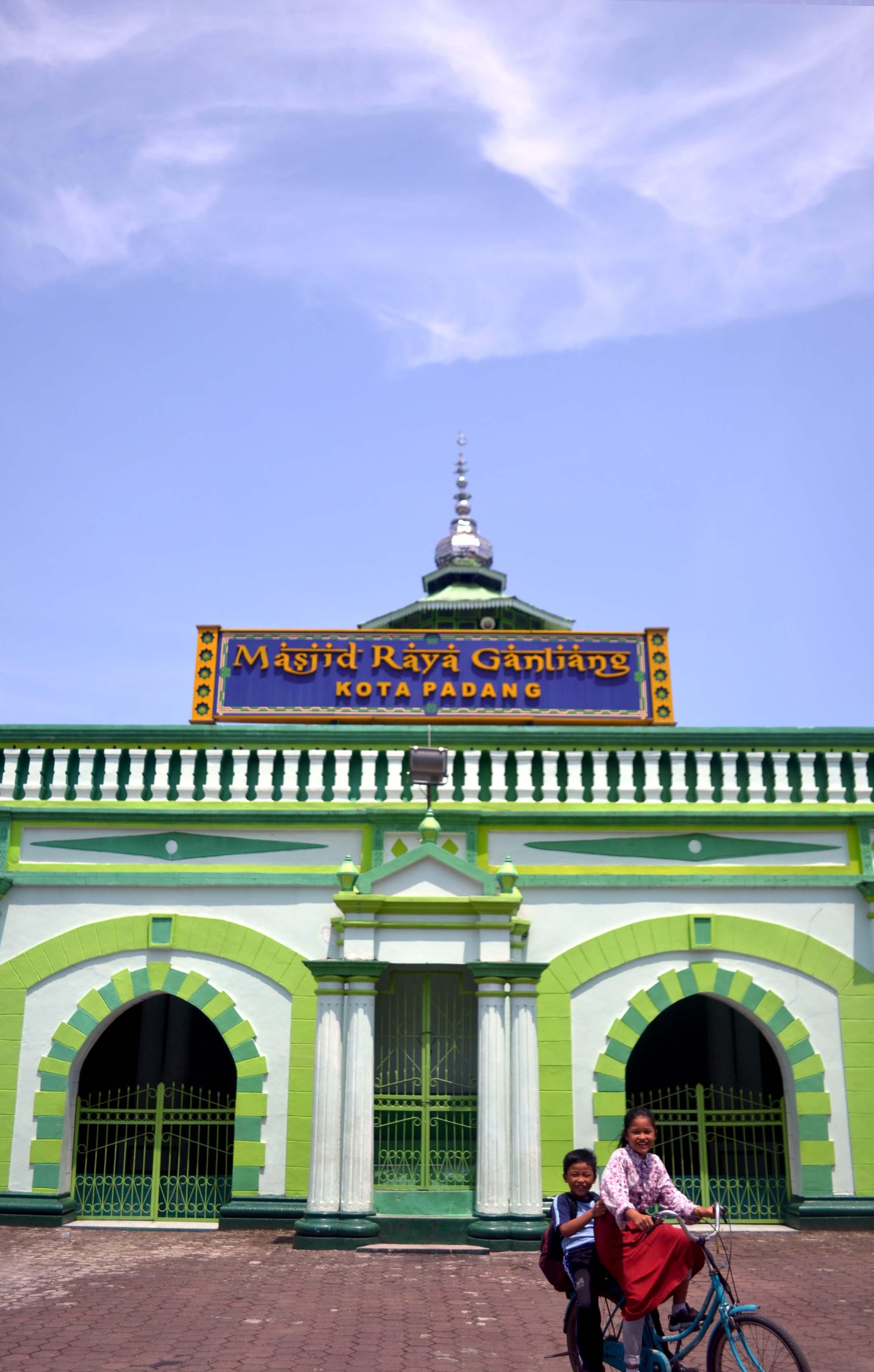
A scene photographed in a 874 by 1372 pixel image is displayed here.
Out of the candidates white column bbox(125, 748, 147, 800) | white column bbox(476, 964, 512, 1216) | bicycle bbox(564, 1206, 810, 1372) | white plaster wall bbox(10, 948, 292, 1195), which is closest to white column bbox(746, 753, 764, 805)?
white column bbox(476, 964, 512, 1216)

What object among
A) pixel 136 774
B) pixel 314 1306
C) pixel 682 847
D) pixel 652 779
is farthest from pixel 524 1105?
pixel 136 774

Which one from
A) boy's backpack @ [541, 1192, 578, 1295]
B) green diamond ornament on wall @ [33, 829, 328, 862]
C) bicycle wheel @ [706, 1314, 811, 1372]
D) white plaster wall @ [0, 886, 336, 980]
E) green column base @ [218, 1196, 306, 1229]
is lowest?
green column base @ [218, 1196, 306, 1229]

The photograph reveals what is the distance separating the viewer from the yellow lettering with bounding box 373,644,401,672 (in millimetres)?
18625

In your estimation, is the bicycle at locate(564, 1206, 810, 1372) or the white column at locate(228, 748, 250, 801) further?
the white column at locate(228, 748, 250, 801)

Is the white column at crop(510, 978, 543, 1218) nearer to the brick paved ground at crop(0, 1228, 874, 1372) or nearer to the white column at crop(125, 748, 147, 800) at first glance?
the brick paved ground at crop(0, 1228, 874, 1372)

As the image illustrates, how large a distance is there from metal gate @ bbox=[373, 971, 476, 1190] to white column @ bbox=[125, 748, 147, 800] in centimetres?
392

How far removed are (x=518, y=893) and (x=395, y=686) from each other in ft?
23.0

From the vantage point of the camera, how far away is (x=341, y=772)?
550 inches

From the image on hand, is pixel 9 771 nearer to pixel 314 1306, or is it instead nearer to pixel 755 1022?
pixel 314 1306

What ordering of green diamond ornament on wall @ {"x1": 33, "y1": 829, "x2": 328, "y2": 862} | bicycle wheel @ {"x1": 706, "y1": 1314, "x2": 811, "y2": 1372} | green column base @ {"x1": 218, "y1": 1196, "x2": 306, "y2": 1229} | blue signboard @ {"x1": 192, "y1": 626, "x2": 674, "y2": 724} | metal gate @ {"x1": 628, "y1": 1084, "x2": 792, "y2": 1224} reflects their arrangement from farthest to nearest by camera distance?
blue signboard @ {"x1": 192, "y1": 626, "x2": 674, "y2": 724}, green diamond ornament on wall @ {"x1": 33, "y1": 829, "x2": 328, "y2": 862}, metal gate @ {"x1": 628, "y1": 1084, "x2": 792, "y2": 1224}, green column base @ {"x1": 218, "y1": 1196, "x2": 306, "y2": 1229}, bicycle wheel @ {"x1": 706, "y1": 1314, "x2": 811, "y2": 1372}

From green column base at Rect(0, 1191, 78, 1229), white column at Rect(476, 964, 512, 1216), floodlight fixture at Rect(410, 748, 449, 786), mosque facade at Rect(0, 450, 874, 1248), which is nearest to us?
white column at Rect(476, 964, 512, 1216)

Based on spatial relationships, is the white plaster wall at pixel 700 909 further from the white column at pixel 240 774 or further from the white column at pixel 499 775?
the white column at pixel 240 774

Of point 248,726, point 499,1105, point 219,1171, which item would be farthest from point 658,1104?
point 248,726

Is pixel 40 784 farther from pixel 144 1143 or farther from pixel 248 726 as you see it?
pixel 144 1143
